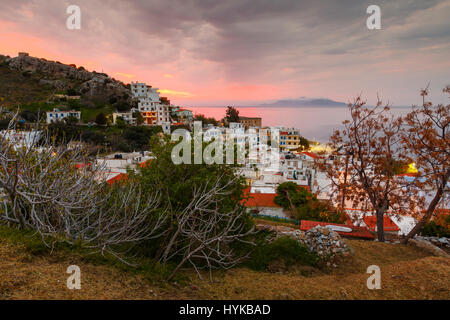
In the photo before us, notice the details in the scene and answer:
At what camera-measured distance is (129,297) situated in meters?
4.09

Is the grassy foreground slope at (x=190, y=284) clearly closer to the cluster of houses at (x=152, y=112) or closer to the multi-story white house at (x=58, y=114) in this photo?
the cluster of houses at (x=152, y=112)

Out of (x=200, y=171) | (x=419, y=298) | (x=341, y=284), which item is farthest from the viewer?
(x=200, y=171)

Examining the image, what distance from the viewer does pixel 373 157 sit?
10.1m

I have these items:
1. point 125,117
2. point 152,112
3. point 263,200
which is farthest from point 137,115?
point 263,200

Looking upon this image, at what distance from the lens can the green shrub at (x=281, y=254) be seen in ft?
23.1

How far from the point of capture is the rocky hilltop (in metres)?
61.0

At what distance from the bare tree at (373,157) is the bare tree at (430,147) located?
0.52 metres

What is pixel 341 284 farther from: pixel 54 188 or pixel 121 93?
pixel 121 93

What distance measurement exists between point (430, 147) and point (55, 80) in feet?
268

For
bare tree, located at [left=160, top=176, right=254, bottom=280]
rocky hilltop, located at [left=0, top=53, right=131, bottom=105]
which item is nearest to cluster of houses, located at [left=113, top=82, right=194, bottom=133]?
rocky hilltop, located at [left=0, top=53, right=131, bottom=105]

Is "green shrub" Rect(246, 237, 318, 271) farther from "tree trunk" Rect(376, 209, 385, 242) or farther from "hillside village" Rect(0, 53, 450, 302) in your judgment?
"tree trunk" Rect(376, 209, 385, 242)

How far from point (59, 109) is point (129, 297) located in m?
58.7

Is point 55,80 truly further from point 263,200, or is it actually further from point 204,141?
point 204,141
